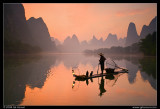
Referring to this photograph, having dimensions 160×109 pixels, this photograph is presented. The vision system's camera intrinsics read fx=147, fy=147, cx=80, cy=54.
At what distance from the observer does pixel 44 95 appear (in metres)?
10.1

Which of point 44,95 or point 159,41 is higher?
point 159,41

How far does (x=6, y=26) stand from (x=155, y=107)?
545 ft

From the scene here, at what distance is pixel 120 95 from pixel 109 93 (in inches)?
32.1

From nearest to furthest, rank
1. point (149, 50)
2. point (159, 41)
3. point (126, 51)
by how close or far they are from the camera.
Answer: point (159, 41) < point (149, 50) < point (126, 51)

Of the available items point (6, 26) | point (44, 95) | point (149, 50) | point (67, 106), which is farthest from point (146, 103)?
point (6, 26)

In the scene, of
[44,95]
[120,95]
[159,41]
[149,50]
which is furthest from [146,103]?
[149,50]

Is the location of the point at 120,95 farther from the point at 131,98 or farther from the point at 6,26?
the point at 6,26

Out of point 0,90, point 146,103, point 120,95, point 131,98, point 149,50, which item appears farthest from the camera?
point 149,50

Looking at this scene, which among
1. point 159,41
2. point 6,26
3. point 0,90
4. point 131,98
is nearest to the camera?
point 131,98

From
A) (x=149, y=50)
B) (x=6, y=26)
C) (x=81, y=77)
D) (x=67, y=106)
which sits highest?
(x=6, y=26)

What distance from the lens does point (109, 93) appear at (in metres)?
10.6

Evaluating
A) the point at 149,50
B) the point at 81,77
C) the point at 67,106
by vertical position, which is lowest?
the point at 67,106

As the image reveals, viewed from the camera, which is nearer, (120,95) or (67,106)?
(67,106)

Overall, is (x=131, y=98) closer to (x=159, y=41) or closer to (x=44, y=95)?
(x=44, y=95)
